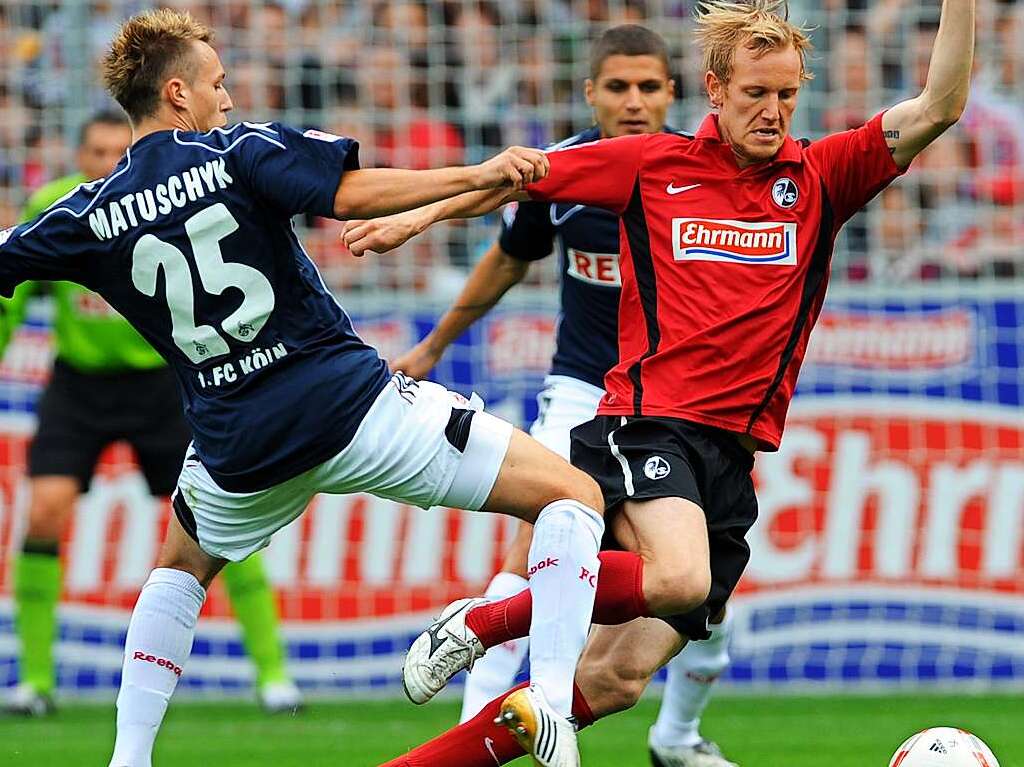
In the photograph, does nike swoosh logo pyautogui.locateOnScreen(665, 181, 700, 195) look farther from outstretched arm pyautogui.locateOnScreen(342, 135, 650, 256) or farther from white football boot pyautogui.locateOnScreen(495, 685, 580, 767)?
white football boot pyautogui.locateOnScreen(495, 685, 580, 767)

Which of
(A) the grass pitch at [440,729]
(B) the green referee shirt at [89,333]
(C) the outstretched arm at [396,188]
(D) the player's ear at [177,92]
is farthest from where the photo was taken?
(B) the green referee shirt at [89,333]

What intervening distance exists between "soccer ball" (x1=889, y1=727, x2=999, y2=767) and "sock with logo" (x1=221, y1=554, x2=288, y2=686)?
3.94 m

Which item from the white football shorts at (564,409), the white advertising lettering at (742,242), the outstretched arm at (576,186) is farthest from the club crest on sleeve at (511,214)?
the white advertising lettering at (742,242)

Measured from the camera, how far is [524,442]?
498 cm

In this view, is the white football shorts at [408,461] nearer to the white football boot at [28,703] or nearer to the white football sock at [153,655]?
the white football sock at [153,655]

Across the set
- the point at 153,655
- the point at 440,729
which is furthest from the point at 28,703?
the point at 153,655

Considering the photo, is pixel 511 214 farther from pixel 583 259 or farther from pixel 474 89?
pixel 474 89

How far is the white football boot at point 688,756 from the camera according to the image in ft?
20.7

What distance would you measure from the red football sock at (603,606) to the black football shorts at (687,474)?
9.1 inches

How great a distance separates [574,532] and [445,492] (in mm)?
380

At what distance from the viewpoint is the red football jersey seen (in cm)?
520

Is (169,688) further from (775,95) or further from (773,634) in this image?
(773,634)

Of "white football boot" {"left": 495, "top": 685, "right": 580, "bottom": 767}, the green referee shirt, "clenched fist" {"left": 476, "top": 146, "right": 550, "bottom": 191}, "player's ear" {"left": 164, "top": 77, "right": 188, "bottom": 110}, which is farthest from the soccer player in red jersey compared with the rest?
the green referee shirt

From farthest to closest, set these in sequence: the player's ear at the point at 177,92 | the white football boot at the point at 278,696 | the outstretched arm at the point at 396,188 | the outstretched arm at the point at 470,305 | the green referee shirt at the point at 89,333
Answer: the green referee shirt at the point at 89,333 < the white football boot at the point at 278,696 < the outstretched arm at the point at 470,305 < the player's ear at the point at 177,92 < the outstretched arm at the point at 396,188
